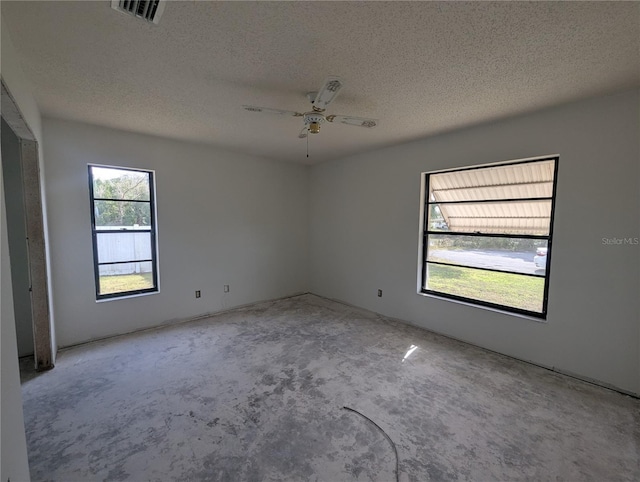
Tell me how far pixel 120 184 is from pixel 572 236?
17.2 feet

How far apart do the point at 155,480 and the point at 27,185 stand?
110 inches

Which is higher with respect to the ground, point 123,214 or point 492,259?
point 123,214

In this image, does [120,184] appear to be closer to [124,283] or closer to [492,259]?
[124,283]

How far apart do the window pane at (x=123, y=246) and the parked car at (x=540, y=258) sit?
4.85m

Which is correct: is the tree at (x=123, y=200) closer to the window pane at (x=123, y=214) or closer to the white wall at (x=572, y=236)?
the window pane at (x=123, y=214)

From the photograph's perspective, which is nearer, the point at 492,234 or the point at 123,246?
the point at 492,234

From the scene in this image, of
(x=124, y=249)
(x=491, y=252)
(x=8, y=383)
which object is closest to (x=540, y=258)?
(x=491, y=252)

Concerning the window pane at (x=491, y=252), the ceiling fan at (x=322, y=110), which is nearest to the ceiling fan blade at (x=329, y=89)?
the ceiling fan at (x=322, y=110)

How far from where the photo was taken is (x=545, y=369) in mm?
2793

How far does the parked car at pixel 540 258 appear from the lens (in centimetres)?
288

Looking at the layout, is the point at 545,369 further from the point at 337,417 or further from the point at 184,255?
the point at 184,255

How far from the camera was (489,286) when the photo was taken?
3309 mm

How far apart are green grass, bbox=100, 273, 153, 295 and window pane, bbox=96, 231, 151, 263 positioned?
24 cm

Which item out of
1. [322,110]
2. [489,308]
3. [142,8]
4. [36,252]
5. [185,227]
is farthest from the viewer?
[185,227]
